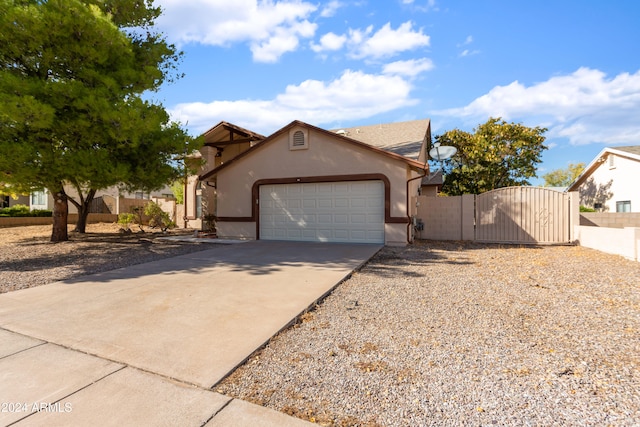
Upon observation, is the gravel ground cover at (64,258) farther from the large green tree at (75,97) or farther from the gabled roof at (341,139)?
the gabled roof at (341,139)

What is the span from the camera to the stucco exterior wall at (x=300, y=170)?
35.9ft

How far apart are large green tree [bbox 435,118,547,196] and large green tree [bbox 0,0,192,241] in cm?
1704

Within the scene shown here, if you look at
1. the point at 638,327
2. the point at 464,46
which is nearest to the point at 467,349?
the point at 638,327

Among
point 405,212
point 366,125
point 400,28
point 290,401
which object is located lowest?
point 290,401

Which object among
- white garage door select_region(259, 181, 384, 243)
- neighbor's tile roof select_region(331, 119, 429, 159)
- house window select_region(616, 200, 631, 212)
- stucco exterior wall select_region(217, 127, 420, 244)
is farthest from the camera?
house window select_region(616, 200, 631, 212)

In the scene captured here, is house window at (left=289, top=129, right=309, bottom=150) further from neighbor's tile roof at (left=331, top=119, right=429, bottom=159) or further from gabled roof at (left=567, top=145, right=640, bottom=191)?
gabled roof at (left=567, top=145, right=640, bottom=191)

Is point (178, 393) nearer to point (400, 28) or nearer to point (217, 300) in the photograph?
point (217, 300)

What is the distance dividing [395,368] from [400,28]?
10992 millimetres

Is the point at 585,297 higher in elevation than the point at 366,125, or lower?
lower

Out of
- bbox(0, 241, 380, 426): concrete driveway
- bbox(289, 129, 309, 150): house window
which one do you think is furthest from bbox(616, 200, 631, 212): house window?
bbox(0, 241, 380, 426): concrete driveway

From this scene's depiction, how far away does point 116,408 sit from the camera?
2238 millimetres

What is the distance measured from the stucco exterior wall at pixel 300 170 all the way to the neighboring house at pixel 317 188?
3 centimetres

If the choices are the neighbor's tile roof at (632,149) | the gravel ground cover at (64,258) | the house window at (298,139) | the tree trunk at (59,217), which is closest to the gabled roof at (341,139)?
the house window at (298,139)

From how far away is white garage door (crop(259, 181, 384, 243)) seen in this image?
37.2ft
